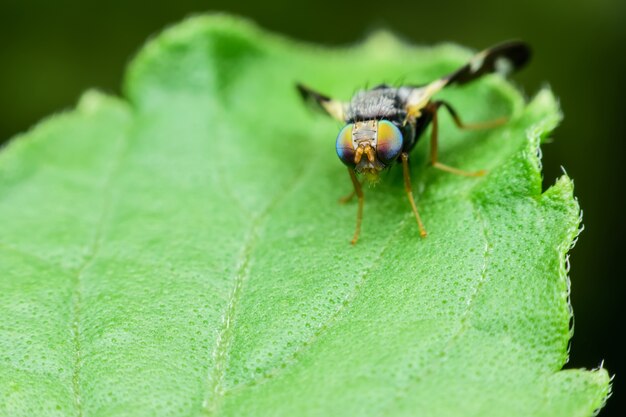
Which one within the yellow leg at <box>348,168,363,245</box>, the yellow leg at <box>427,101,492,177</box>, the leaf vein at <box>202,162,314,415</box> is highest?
the yellow leg at <box>427,101,492,177</box>

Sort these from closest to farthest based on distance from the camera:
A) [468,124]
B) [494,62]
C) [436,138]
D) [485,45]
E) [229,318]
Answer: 1. [229,318]
2. [436,138]
3. [494,62]
4. [468,124]
5. [485,45]

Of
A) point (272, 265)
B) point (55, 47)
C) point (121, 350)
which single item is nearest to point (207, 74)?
point (272, 265)

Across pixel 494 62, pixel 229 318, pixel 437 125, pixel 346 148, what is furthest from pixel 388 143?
pixel 229 318

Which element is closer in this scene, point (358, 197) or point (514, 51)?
point (358, 197)

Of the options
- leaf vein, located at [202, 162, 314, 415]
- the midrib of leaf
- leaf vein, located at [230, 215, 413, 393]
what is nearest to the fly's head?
leaf vein, located at [230, 215, 413, 393]

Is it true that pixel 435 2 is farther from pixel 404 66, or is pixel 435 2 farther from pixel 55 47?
pixel 55 47

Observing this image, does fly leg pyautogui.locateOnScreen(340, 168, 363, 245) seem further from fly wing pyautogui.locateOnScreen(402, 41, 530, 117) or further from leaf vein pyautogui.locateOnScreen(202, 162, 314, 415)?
fly wing pyautogui.locateOnScreen(402, 41, 530, 117)

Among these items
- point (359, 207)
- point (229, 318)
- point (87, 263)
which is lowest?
point (229, 318)

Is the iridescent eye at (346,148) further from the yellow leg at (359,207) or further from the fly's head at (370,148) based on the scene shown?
the yellow leg at (359,207)

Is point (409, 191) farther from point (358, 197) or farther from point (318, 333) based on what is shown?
point (318, 333)
